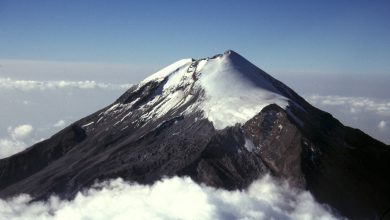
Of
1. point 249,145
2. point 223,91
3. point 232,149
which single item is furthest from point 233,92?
point 232,149

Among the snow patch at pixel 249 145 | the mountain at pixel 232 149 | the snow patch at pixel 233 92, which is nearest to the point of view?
the mountain at pixel 232 149

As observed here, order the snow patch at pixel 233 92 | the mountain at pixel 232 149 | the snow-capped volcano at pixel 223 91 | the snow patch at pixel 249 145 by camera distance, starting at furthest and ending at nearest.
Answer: the snow-capped volcano at pixel 223 91 < the snow patch at pixel 233 92 < the snow patch at pixel 249 145 < the mountain at pixel 232 149

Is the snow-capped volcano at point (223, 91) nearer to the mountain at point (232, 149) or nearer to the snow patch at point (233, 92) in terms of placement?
the snow patch at point (233, 92)

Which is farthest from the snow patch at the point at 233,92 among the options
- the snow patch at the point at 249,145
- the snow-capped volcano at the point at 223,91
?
the snow patch at the point at 249,145

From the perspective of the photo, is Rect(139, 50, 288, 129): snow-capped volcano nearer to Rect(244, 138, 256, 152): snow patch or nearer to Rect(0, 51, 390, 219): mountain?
Rect(0, 51, 390, 219): mountain

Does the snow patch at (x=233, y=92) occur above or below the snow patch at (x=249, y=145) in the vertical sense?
above

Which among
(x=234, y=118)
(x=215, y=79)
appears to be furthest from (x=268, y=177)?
(x=215, y=79)

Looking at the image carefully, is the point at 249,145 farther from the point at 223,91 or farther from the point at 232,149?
the point at 223,91

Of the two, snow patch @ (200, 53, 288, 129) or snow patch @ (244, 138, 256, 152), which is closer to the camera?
snow patch @ (244, 138, 256, 152)

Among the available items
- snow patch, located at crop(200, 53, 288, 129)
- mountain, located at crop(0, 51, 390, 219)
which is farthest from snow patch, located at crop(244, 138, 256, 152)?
snow patch, located at crop(200, 53, 288, 129)
